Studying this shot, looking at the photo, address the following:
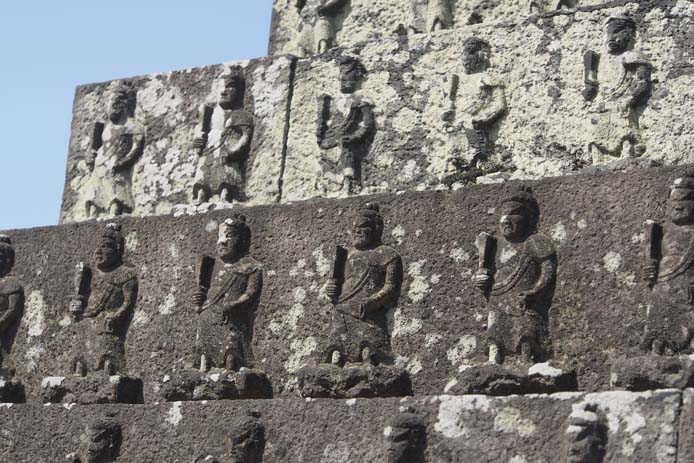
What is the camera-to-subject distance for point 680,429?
30.3ft

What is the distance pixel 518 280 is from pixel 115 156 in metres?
5.56

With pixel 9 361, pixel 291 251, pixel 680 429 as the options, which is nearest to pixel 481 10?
pixel 291 251

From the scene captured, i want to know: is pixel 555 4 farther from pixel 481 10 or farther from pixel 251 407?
pixel 251 407

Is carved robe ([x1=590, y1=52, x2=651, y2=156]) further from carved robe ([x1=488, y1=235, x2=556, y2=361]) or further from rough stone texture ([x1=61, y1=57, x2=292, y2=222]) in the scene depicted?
rough stone texture ([x1=61, y1=57, x2=292, y2=222])

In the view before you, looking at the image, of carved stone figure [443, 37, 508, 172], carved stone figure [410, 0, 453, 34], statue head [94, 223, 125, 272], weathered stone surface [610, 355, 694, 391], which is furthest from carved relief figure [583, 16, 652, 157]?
statue head [94, 223, 125, 272]

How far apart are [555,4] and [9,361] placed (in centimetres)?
518

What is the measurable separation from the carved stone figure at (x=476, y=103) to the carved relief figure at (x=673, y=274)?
288cm

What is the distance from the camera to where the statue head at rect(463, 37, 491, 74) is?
13.2 metres

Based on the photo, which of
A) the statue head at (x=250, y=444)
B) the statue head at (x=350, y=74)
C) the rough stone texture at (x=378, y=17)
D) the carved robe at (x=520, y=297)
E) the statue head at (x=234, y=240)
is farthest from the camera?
the rough stone texture at (x=378, y=17)

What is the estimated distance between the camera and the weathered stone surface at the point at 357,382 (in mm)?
10781

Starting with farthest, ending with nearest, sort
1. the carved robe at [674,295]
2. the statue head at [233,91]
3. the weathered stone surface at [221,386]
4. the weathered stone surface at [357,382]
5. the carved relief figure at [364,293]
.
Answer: the statue head at [233,91], the weathered stone surface at [221,386], the carved relief figure at [364,293], the weathered stone surface at [357,382], the carved robe at [674,295]

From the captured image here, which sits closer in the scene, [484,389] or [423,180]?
[484,389]

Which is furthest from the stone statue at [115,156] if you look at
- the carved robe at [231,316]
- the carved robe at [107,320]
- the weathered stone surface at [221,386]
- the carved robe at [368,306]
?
the carved robe at [368,306]

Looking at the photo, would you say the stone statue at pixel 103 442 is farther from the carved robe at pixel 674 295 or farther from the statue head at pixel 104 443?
the carved robe at pixel 674 295
